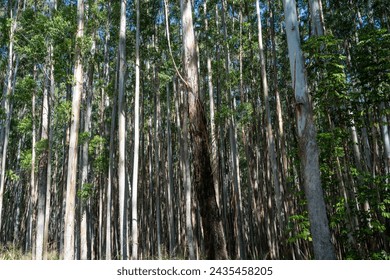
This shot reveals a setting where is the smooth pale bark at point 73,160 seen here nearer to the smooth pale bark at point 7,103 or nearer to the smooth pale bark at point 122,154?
the smooth pale bark at point 122,154

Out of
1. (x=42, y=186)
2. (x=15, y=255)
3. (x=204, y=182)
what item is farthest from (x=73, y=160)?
(x=204, y=182)

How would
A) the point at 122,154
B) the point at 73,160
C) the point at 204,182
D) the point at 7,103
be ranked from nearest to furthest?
the point at 204,182
the point at 73,160
the point at 122,154
the point at 7,103

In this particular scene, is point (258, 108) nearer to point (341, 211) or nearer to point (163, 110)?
point (163, 110)

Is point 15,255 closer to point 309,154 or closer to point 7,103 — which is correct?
point 7,103

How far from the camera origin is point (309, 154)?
15.4 ft

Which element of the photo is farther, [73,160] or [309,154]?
[73,160]

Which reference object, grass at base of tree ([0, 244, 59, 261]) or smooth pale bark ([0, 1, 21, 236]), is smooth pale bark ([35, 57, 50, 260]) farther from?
smooth pale bark ([0, 1, 21, 236])

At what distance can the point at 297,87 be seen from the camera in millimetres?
4953

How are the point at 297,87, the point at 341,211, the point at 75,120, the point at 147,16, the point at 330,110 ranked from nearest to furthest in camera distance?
the point at 297,87 < the point at 341,211 < the point at 330,110 < the point at 75,120 < the point at 147,16

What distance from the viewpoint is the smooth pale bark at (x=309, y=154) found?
448cm

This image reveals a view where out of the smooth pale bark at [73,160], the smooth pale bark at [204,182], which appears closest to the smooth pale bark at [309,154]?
the smooth pale bark at [204,182]
